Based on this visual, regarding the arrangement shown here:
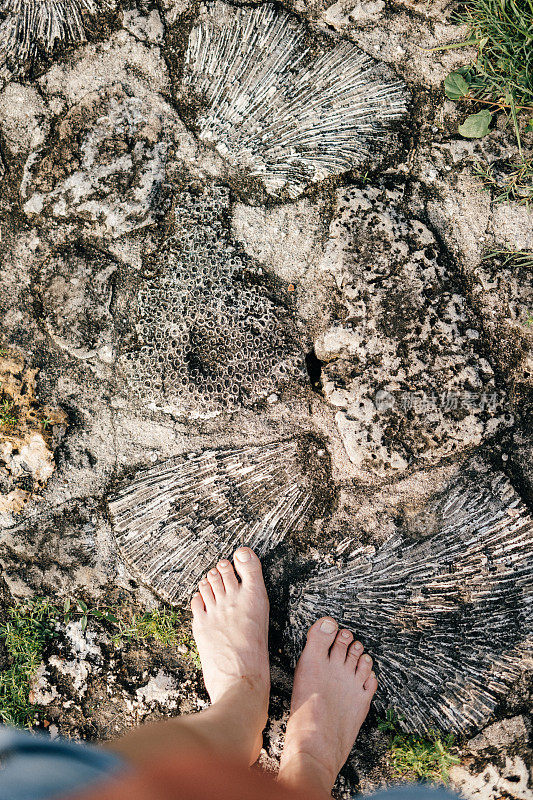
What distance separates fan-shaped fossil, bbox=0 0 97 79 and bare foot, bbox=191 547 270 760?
78.4 inches

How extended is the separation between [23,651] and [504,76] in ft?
8.89

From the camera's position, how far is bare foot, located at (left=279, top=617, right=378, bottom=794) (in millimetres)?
1915

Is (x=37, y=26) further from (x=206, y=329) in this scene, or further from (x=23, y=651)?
(x=23, y=651)

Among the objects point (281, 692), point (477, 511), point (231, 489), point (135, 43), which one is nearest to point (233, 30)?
point (135, 43)

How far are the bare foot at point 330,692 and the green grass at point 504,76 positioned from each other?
1722mm

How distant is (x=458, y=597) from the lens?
1.91 meters

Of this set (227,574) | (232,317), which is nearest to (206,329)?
(232,317)

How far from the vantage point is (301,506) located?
1936mm

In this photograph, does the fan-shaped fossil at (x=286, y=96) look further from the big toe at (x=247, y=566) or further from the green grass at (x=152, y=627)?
the green grass at (x=152, y=627)

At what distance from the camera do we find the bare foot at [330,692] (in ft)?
6.28

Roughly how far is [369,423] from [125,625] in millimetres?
1168

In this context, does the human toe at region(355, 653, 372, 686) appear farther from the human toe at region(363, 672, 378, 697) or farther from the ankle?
the ankle

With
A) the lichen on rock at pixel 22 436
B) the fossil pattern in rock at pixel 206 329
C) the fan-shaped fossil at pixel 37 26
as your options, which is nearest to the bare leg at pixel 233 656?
the fossil pattern in rock at pixel 206 329

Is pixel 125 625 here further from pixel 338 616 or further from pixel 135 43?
pixel 135 43
